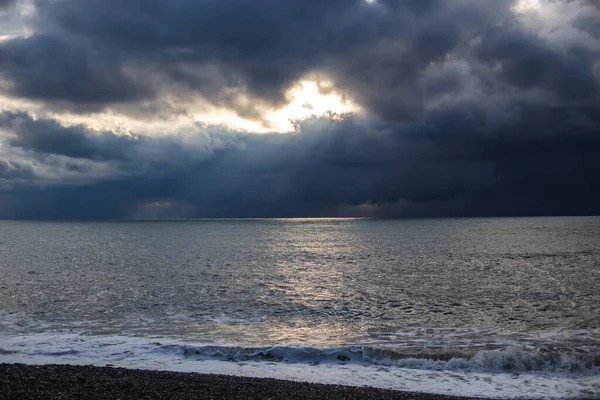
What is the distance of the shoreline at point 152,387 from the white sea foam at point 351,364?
2062 mm

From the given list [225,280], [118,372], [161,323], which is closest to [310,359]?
[118,372]

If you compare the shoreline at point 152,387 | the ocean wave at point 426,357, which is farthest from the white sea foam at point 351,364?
the shoreline at point 152,387

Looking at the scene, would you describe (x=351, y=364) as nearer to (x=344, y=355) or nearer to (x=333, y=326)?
(x=344, y=355)

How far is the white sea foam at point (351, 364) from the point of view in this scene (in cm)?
1488

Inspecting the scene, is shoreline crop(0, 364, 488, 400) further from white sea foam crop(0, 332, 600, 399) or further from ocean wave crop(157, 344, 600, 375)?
ocean wave crop(157, 344, 600, 375)

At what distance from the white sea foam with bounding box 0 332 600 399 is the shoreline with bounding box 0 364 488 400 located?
2.06 metres

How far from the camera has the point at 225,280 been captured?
142ft

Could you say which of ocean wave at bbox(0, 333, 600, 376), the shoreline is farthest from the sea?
the shoreline

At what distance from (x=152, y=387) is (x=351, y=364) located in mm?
8087

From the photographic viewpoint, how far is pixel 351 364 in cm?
1750

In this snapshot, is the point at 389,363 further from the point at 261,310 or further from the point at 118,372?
the point at 261,310

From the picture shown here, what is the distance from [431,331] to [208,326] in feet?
38.5

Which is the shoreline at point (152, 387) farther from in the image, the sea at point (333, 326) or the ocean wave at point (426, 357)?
the ocean wave at point (426, 357)

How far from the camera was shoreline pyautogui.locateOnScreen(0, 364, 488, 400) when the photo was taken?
37.7 ft
